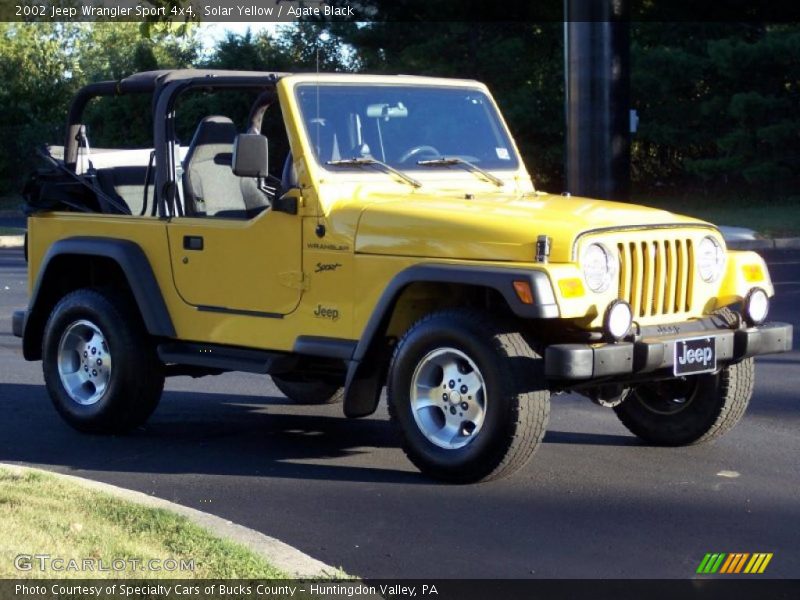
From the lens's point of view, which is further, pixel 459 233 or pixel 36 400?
pixel 36 400

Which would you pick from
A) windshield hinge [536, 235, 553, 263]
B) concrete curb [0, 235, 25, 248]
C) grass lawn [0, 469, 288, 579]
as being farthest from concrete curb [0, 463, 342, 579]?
concrete curb [0, 235, 25, 248]

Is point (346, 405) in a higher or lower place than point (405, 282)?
lower

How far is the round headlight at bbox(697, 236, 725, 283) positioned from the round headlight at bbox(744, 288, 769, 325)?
0.66ft

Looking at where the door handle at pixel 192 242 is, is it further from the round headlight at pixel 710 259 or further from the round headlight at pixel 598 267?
the round headlight at pixel 710 259

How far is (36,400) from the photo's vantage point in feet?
31.4

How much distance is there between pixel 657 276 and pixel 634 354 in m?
0.58

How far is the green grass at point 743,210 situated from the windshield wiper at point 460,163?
15.6 meters

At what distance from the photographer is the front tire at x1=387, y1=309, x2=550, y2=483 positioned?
256 inches

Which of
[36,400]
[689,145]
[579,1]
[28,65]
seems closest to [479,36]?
[689,145]

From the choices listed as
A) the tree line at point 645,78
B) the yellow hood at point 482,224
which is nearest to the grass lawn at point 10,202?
the tree line at point 645,78

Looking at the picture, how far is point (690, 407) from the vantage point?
7.57m

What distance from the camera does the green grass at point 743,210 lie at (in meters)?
24.0

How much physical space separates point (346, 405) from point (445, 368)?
0.65 meters

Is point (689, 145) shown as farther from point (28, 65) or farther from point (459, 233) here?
point (459, 233)
